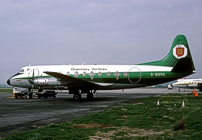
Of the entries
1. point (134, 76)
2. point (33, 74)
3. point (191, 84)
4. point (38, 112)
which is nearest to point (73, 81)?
point (33, 74)

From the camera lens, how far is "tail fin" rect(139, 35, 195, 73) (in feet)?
82.4

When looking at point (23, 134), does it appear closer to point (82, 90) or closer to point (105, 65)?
point (82, 90)

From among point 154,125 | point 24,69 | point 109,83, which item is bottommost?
point 154,125

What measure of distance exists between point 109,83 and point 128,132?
18272 mm

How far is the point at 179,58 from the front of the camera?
1022 inches

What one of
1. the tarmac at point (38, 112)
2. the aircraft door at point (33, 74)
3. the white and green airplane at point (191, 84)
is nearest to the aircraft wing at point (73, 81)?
the tarmac at point (38, 112)

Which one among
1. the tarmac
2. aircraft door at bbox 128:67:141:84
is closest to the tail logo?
aircraft door at bbox 128:67:141:84

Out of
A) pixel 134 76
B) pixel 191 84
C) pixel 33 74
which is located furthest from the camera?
pixel 191 84

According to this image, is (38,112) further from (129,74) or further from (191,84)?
(191,84)

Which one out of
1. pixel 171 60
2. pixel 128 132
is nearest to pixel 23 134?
pixel 128 132

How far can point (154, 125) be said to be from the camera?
9.70 metres

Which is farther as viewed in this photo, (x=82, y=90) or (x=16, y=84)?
(x=16, y=84)

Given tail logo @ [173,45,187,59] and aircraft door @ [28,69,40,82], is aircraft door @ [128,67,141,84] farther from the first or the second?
aircraft door @ [28,69,40,82]

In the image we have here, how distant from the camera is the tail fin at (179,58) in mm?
25125
